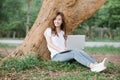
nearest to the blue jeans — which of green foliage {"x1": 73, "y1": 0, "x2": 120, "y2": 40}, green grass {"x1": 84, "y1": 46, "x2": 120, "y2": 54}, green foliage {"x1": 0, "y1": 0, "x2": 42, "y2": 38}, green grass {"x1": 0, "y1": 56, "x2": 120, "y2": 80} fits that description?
green grass {"x1": 0, "y1": 56, "x2": 120, "y2": 80}

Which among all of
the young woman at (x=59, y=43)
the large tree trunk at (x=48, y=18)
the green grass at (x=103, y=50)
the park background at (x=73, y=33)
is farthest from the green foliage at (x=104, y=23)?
the young woman at (x=59, y=43)

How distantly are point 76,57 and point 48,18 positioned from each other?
1.53m

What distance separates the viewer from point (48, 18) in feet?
28.0

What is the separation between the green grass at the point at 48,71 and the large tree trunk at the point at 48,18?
0.36 meters

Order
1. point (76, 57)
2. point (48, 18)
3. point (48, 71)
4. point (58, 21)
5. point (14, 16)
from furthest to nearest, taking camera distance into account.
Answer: point (14, 16) < point (48, 18) < point (58, 21) < point (76, 57) < point (48, 71)

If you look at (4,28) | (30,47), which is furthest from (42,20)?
(4,28)

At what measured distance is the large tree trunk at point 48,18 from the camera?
844cm

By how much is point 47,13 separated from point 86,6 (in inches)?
40.2

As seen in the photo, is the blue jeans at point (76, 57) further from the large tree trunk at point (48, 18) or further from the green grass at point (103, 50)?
the green grass at point (103, 50)

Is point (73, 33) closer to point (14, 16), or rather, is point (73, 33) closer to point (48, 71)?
point (14, 16)

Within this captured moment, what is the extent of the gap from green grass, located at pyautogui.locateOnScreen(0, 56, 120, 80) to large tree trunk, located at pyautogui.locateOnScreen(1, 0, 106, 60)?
36cm

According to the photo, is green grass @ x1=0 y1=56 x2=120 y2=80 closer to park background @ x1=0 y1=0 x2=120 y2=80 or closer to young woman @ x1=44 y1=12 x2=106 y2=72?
park background @ x1=0 y1=0 x2=120 y2=80

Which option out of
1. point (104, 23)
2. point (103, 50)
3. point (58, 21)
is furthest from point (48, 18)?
point (104, 23)

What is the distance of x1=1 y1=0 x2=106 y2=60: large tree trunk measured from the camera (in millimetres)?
8438
